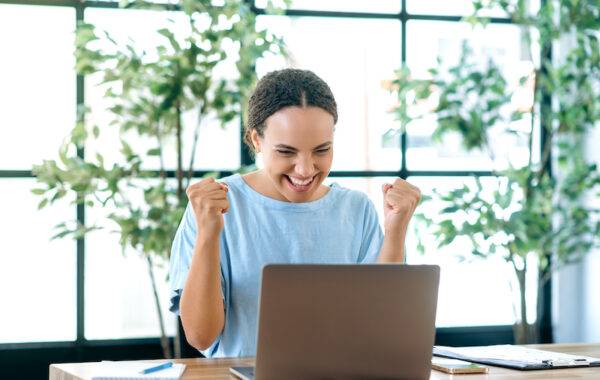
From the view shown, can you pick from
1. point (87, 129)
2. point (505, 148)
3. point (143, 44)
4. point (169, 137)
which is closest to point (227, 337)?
point (169, 137)

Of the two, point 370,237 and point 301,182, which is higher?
point 301,182

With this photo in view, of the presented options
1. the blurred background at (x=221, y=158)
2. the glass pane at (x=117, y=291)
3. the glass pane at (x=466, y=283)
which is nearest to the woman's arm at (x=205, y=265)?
the blurred background at (x=221, y=158)

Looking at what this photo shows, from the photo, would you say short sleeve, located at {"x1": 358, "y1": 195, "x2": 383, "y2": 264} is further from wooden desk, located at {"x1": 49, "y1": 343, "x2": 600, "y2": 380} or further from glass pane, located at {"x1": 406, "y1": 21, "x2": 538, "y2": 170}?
glass pane, located at {"x1": 406, "y1": 21, "x2": 538, "y2": 170}

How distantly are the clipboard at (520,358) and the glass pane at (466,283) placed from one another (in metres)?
1.86

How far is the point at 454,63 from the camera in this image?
3.79 meters

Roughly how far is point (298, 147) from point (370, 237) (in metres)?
0.43

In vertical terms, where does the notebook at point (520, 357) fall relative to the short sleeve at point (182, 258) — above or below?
below

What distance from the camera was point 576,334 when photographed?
152 inches

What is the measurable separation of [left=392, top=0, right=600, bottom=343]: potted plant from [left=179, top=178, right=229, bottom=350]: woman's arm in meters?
1.89

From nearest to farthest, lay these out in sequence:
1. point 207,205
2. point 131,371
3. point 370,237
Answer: point 131,371 < point 207,205 < point 370,237

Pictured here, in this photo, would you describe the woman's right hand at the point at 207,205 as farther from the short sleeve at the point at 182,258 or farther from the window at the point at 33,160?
the window at the point at 33,160

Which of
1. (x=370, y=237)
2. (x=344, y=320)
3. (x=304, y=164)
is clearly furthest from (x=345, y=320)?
(x=370, y=237)

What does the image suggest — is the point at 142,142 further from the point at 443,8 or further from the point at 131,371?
the point at 131,371

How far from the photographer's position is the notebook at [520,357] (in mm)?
1660
